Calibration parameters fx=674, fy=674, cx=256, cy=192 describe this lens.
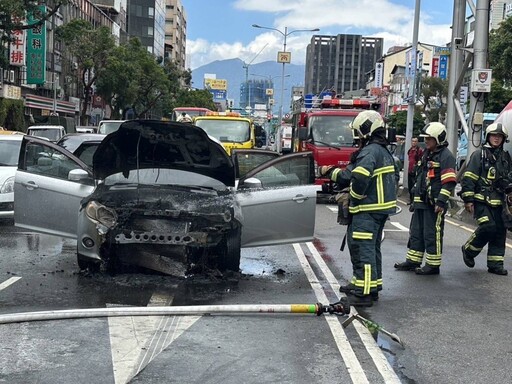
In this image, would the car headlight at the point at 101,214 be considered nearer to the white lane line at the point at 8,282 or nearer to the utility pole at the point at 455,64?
the white lane line at the point at 8,282

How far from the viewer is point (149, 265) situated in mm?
7156

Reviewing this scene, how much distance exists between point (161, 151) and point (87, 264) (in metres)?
1.54

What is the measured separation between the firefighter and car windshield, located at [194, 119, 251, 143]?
440 inches

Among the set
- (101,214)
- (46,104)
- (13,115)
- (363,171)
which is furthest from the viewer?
(46,104)

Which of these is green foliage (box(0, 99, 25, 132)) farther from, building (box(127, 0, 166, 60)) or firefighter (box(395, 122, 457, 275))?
building (box(127, 0, 166, 60))

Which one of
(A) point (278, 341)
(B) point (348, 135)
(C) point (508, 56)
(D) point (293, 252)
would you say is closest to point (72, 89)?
(C) point (508, 56)

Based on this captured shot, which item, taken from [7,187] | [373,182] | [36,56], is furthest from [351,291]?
[36,56]

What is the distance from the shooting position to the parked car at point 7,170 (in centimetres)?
1077

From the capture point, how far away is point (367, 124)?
6.81 meters

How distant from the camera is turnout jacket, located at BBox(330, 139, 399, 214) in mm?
6594

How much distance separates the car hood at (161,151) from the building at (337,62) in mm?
63755

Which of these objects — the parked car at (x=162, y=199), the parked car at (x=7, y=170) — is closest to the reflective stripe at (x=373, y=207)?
the parked car at (x=162, y=199)

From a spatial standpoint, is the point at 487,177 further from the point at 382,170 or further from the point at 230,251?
the point at 230,251

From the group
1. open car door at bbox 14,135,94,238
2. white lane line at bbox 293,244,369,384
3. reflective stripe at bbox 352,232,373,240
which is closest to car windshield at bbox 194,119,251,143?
open car door at bbox 14,135,94,238
